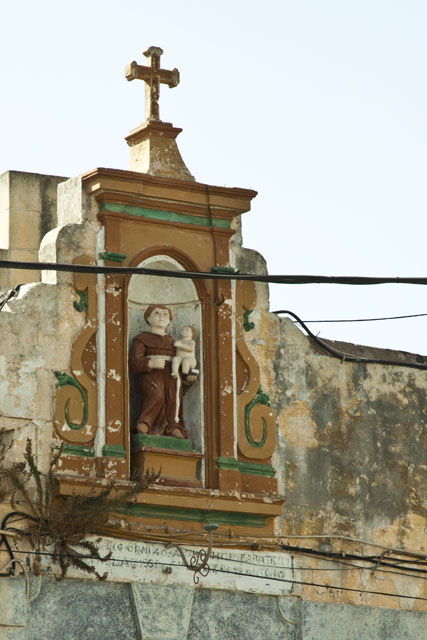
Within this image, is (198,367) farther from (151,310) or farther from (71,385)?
(71,385)

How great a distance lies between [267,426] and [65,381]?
2.00m

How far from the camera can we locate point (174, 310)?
1591 centimetres

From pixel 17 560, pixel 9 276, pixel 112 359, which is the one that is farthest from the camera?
pixel 9 276

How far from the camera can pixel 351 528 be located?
52.9ft

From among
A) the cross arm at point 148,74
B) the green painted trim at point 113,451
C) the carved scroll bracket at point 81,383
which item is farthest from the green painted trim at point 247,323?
the cross arm at point 148,74

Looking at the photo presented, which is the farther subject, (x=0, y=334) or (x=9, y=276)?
(x=9, y=276)

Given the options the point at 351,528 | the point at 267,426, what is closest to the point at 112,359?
the point at 267,426

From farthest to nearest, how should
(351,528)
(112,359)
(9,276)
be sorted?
(9,276)
(351,528)
(112,359)

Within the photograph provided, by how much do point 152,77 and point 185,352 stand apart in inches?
97.3

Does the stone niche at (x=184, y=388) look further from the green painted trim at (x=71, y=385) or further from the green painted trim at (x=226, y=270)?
the green painted trim at (x=71, y=385)

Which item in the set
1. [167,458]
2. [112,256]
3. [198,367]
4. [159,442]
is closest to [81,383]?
[159,442]

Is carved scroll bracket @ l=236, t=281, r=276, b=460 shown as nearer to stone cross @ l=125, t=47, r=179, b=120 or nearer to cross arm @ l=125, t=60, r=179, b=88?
stone cross @ l=125, t=47, r=179, b=120

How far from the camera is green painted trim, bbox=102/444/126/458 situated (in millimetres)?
14773

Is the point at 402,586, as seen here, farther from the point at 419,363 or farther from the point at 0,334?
the point at 0,334
